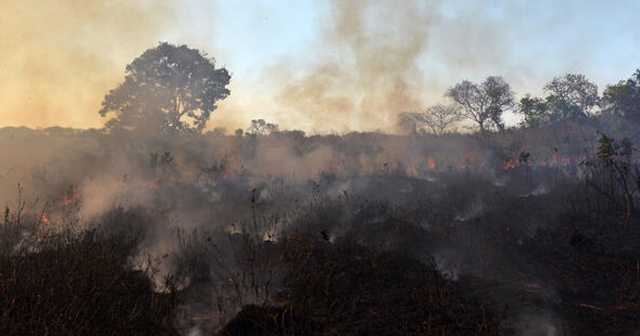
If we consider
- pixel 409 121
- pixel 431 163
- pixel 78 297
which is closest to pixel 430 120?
pixel 409 121

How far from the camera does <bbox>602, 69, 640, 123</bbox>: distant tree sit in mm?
31141

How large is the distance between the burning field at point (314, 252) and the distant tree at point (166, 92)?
37.2ft

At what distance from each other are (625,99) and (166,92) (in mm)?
36450

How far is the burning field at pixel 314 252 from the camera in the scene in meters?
6.25

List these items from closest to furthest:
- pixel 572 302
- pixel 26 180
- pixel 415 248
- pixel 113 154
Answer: pixel 572 302, pixel 415 248, pixel 26 180, pixel 113 154

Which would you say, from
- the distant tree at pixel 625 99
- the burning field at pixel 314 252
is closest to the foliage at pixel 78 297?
the burning field at pixel 314 252

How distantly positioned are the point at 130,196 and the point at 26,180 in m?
4.91

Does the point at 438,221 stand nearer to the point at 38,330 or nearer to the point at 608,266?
the point at 608,266

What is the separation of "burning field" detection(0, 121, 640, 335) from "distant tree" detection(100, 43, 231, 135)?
37.2 ft

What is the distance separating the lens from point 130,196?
15.6 metres

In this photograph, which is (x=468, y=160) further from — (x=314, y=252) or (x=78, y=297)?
(x=78, y=297)

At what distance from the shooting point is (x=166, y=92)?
3359 cm

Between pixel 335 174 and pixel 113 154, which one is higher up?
pixel 113 154

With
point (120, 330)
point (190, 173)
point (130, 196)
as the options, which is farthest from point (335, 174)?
point (120, 330)
